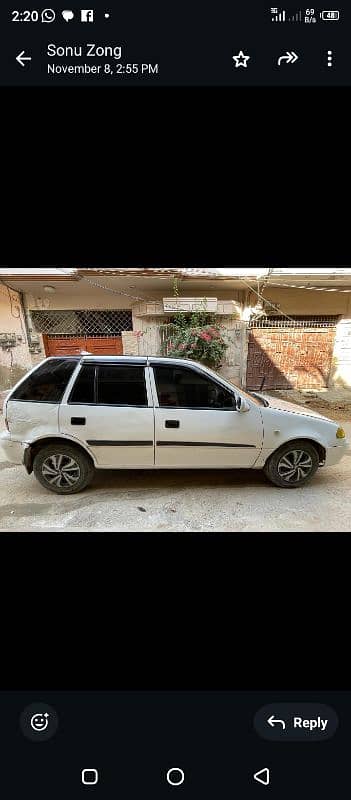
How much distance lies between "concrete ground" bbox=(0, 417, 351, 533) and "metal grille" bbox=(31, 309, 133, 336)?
4667 millimetres

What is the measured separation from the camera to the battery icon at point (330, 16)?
798 millimetres

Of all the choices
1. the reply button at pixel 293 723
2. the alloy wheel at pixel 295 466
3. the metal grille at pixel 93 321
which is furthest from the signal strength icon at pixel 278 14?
the metal grille at pixel 93 321

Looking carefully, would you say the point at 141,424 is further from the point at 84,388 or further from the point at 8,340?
the point at 8,340

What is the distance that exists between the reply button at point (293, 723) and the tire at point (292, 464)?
6.87 feet

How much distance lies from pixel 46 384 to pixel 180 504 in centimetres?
176

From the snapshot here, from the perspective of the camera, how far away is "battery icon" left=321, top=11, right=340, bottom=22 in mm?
798

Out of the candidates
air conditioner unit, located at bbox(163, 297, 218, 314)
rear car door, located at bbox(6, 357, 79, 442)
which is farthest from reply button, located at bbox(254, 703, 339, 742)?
air conditioner unit, located at bbox(163, 297, 218, 314)

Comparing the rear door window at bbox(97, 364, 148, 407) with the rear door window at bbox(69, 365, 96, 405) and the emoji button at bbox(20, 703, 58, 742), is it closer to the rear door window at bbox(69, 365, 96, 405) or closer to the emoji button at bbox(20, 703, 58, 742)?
the rear door window at bbox(69, 365, 96, 405)

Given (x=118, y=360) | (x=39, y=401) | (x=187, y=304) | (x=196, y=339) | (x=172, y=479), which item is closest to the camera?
(x=39, y=401)

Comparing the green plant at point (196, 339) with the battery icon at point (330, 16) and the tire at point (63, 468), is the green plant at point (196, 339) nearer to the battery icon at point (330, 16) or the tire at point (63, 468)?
the tire at point (63, 468)

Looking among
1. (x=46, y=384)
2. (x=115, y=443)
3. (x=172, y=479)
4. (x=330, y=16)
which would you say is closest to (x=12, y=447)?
(x=46, y=384)

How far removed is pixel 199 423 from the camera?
2.65 meters

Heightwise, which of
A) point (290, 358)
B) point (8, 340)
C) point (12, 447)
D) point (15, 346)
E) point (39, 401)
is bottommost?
point (12, 447)

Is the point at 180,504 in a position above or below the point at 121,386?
below
